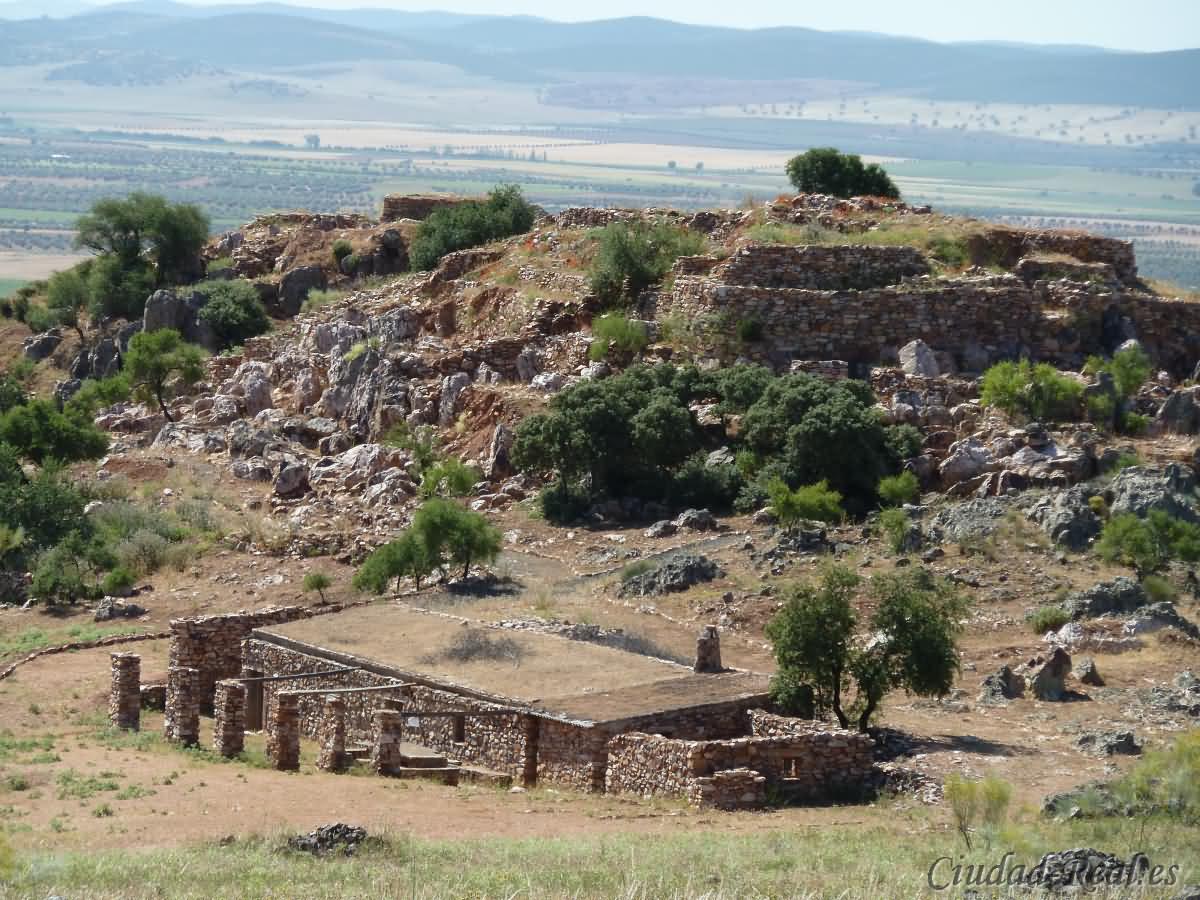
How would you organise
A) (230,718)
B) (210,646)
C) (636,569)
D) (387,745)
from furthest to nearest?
1. (636,569)
2. (210,646)
3. (230,718)
4. (387,745)

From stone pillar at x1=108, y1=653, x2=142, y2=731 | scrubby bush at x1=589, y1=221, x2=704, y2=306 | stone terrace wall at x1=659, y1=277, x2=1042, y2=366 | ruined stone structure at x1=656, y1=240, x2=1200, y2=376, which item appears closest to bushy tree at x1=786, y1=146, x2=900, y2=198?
scrubby bush at x1=589, y1=221, x2=704, y2=306

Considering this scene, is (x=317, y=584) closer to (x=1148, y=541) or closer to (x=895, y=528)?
(x=895, y=528)

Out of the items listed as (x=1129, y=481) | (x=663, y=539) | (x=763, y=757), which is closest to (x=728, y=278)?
(x=663, y=539)

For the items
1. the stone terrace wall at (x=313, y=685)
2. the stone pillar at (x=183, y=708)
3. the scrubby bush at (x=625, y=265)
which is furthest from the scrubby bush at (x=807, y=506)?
the stone pillar at (x=183, y=708)

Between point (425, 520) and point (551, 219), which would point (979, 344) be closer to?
point (425, 520)

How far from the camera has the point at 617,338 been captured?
131 ft

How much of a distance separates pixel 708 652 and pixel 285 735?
5.11m

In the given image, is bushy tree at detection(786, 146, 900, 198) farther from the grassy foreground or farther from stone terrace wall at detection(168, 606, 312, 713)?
the grassy foreground

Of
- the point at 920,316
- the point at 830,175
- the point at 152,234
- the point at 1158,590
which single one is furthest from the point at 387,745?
the point at 152,234

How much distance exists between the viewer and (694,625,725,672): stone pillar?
25.6m

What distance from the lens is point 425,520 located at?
31812 millimetres

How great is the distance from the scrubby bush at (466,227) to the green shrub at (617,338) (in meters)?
10.1

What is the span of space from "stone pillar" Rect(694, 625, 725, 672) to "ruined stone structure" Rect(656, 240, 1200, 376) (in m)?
13.6

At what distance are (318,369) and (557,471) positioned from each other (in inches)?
380
